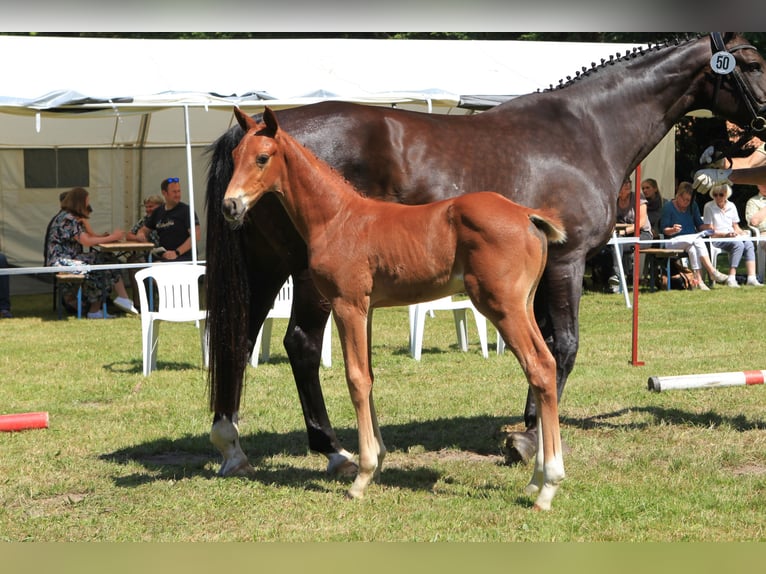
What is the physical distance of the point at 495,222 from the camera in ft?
13.7

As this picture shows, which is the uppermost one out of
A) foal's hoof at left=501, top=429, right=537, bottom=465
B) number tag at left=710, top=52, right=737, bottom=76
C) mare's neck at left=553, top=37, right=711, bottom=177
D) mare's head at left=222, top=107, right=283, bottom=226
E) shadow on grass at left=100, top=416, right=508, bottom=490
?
number tag at left=710, top=52, right=737, bottom=76

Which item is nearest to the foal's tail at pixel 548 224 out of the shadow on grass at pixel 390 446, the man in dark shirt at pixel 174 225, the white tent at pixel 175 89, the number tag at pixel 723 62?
the shadow on grass at pixel 390 446

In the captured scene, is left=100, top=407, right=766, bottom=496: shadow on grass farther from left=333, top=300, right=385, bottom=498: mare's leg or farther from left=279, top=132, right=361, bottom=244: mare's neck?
left=279, top=132, right=361, bottom=244: mare's neck

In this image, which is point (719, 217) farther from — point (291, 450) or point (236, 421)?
point (236, 421)

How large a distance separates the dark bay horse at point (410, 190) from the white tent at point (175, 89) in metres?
6.22

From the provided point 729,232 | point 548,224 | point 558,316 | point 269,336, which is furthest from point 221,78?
point 548,224

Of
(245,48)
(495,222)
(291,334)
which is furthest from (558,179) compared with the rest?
(245,48)

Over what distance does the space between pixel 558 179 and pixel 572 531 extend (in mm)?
2077

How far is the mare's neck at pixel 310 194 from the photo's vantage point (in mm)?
4582

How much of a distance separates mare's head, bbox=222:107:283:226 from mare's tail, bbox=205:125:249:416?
25.5 inches

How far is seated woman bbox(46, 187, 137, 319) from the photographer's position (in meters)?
13.0

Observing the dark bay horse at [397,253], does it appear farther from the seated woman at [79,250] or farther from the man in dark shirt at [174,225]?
the man in dark shirt at [174,225]

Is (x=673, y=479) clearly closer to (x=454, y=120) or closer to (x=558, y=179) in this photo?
(x=558, y=179)

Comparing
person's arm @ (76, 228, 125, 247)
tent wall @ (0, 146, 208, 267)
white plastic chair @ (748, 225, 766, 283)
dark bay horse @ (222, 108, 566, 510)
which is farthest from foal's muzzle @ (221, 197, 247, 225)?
white plastic chair @ (748, 225, 766, 283)
